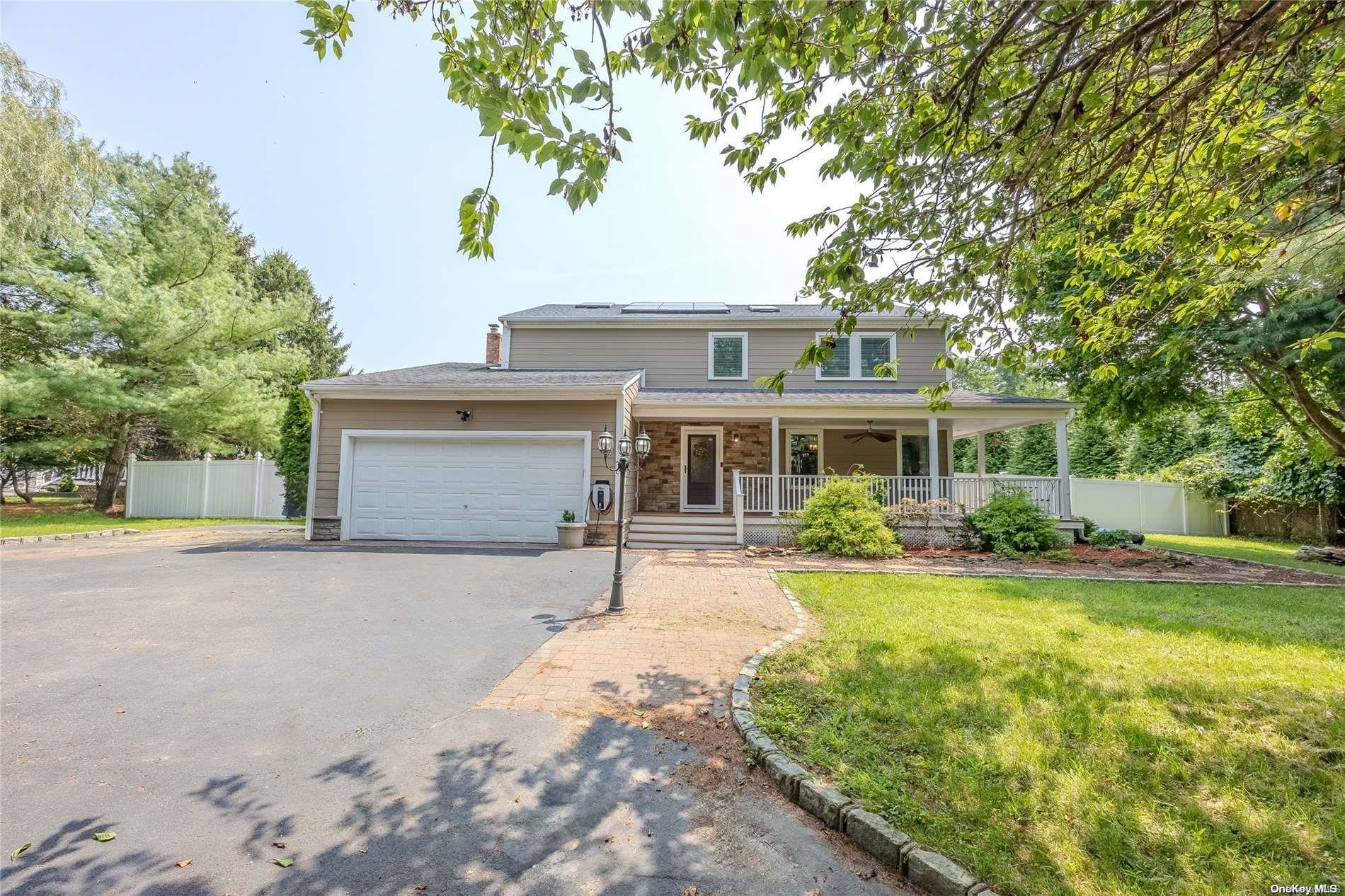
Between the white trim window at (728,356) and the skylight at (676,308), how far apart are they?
733 millimetres

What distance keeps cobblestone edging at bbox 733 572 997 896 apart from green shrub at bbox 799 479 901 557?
23.2ft

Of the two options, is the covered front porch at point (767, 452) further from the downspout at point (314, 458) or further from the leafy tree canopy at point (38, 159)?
the leafy tree canopy at point (38, 159)

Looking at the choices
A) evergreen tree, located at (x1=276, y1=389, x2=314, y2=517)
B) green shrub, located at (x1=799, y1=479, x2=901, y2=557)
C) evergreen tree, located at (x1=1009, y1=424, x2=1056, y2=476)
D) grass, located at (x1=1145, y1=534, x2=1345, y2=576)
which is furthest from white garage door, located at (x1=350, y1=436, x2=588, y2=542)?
evergreen tree, located at (x1=1009, y1=424, x2=1056, y2=476)

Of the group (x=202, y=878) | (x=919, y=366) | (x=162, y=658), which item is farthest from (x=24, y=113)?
(x=919, y=366)

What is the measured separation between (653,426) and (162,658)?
34.3 feet

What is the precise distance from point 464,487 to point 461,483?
0.11 meters

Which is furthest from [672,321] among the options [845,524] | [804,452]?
[845,524]

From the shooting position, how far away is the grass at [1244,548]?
31.6 feet

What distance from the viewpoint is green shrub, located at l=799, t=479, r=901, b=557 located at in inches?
383

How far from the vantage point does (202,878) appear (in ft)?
6.36

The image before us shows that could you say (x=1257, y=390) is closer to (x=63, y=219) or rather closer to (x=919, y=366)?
(x=919, y=366)

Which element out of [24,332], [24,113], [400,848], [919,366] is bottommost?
[400,848]

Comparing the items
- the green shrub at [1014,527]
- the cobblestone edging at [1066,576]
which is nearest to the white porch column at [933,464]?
the green shrub at [1014,527]

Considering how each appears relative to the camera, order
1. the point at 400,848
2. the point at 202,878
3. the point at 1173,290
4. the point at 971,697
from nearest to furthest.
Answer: the point at 202,878 < the point at 400,848 < the point at 971,697 < the point at 1173,290
